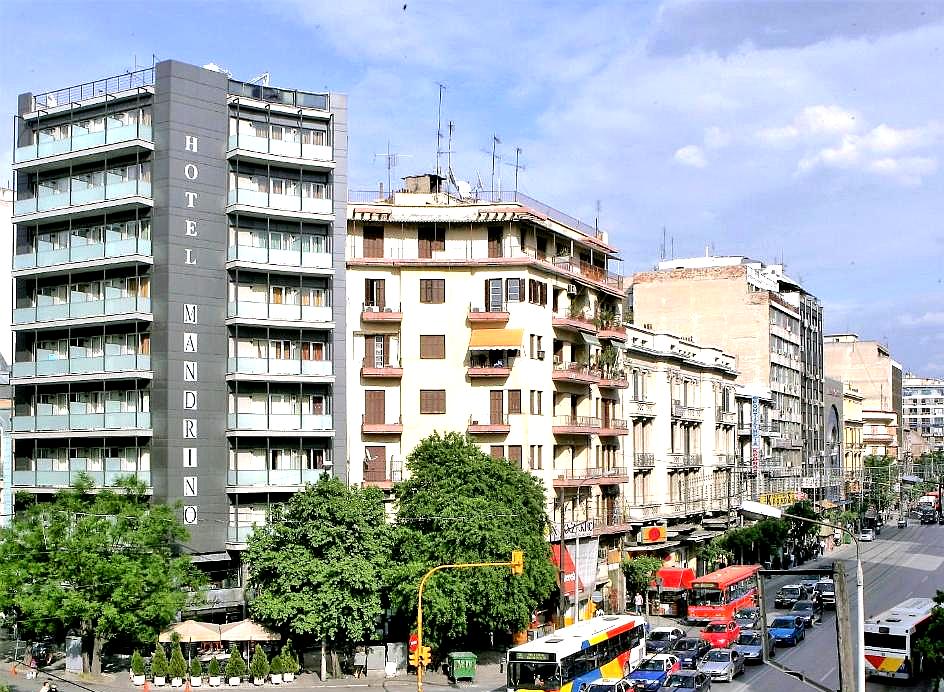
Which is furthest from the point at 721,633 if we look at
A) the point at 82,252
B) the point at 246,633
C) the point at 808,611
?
the point at 82,252

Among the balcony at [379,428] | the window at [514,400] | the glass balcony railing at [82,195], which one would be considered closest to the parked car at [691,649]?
the window at [514,400]

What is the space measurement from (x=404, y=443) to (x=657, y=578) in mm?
20920

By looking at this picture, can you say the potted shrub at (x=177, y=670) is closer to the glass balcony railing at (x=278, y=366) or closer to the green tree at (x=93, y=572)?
the green tree at (x=93, y=572)

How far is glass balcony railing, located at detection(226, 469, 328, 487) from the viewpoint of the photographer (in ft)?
204

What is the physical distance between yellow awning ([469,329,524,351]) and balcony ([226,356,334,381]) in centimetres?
874

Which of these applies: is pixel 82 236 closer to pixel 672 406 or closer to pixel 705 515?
pixel 672 406

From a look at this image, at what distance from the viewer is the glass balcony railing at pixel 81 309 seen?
2440 inches

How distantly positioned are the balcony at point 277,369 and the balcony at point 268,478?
4.99 meters

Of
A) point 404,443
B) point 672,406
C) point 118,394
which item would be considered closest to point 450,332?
point 404,443

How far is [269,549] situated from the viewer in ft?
182

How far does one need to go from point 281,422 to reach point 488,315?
13.8 meters

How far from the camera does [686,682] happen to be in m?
47.0

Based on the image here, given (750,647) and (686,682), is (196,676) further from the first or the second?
(750,647)

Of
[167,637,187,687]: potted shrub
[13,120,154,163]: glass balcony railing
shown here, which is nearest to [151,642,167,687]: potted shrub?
[167,637,187,687]: potted shrub
